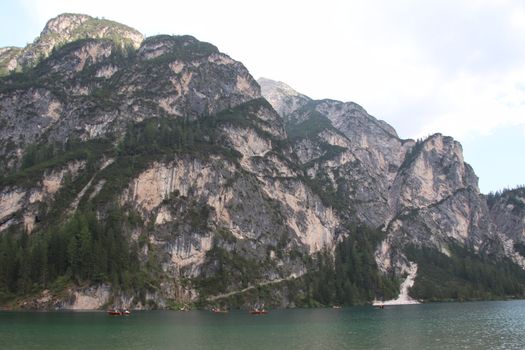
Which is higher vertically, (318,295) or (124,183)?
(124,183)

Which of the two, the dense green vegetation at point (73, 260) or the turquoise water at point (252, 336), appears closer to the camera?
the turquoise water at point (252, 336)

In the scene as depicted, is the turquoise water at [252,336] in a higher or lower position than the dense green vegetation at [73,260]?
lower

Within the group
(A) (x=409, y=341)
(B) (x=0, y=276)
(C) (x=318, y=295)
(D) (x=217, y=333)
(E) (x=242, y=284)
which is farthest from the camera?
(C) (x=318, y=295)

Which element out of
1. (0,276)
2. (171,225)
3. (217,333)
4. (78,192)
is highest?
(78,192)

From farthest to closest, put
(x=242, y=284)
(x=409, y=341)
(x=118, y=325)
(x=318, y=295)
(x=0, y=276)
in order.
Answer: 1. (x=318, y=295)
2. (x=242, y=284)
3. (x=0, y=276)
4. (x=118, y=325)
5. (x=409, y=341)

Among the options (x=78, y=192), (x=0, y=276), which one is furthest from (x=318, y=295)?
(x=0, y=276)

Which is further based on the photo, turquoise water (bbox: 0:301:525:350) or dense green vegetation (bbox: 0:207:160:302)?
dense green vegetation (bbox: 0:207:160:302)

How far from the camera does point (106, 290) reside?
14175 cm

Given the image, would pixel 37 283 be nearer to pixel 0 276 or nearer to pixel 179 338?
pixel 0 276

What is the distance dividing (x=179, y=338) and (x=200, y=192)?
127 metres

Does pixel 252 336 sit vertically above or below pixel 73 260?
below

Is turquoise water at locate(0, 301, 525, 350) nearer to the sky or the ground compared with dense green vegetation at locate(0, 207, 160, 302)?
nearer to the ground

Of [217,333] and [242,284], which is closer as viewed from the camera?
[217,333]

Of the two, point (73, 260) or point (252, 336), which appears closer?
point (252, 336)
